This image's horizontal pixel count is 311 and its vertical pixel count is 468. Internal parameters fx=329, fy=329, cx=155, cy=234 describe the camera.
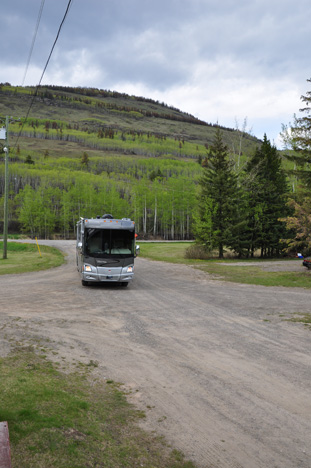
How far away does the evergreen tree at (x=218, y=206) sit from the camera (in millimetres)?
32156

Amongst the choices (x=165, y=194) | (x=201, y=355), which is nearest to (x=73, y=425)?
(x=201, y=355)

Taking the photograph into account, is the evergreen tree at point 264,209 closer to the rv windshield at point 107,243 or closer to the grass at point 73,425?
the rv windshield at point 107,243

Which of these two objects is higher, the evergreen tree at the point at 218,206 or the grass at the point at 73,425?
the evergreen tree at the point at 218,206

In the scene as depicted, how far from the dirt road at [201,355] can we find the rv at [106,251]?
106 cm

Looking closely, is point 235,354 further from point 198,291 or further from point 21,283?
point 21,283

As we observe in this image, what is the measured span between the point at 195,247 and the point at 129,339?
25.1 meters

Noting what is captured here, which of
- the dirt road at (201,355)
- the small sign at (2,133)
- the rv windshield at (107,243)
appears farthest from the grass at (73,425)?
the small sign at (2,133)

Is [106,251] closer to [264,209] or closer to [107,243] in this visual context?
[107,243]

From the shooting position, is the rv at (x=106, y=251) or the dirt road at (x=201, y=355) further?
the rv at (x=106, y=251)

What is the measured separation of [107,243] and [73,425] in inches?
458

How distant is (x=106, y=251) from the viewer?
15227 millimetres

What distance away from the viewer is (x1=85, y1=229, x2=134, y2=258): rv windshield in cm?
1517

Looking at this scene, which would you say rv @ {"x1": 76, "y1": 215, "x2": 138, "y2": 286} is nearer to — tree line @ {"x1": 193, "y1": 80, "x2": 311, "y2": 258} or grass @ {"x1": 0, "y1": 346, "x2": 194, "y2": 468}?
grass @ {"x1": 0, "y1": 346, "x2": 194, "y2": 468}

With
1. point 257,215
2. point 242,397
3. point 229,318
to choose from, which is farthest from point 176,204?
point 242,397
